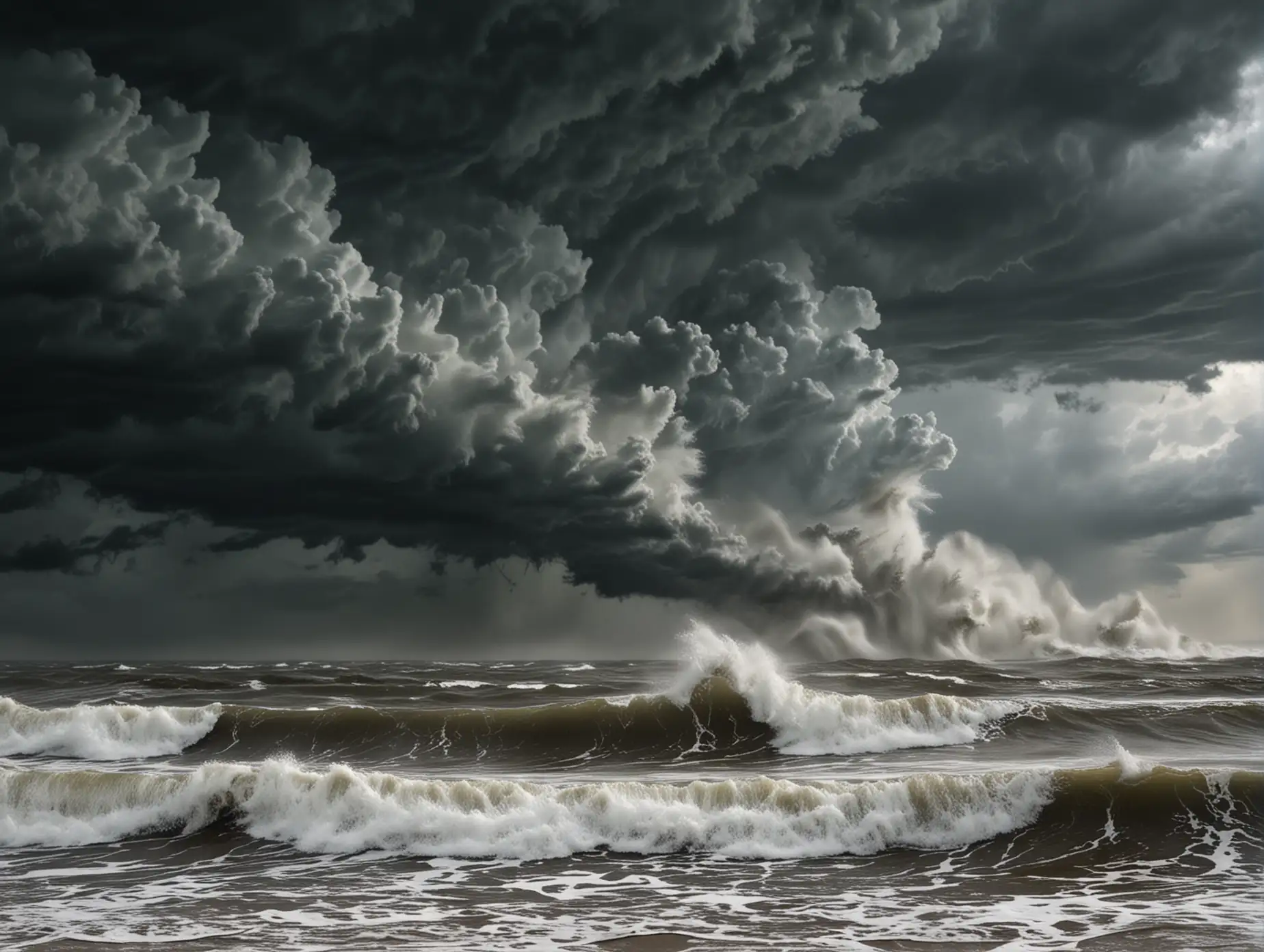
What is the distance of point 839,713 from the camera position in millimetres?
24234

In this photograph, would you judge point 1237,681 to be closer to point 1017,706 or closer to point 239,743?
point 1017,706

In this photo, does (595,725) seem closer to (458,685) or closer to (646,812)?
(646,812)

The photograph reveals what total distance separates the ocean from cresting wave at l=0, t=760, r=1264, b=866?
4cm

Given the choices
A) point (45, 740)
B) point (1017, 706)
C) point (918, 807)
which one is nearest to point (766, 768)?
point (918, 807)

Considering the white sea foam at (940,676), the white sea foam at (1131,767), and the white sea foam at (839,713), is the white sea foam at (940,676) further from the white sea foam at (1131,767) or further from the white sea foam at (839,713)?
the white sea foam at (1131,767)

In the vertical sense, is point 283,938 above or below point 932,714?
below

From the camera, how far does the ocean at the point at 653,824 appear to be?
11578 millimetres

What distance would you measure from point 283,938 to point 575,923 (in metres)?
3.17

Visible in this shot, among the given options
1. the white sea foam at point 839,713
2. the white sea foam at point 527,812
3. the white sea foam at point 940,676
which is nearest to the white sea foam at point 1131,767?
the white sea foam at point 527,812

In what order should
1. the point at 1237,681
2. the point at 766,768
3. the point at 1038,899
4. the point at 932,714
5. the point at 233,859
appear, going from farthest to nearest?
the point at 1237,681
the point at 932,714
the point at 766,768
the point at 233,859
the point at 1038,899

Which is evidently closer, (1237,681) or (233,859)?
(233,859)

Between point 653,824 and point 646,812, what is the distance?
260 mm

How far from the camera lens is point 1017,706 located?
26469 millimetres

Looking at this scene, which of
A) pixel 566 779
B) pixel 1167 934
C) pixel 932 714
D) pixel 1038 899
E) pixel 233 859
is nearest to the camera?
pixel 1167 934
